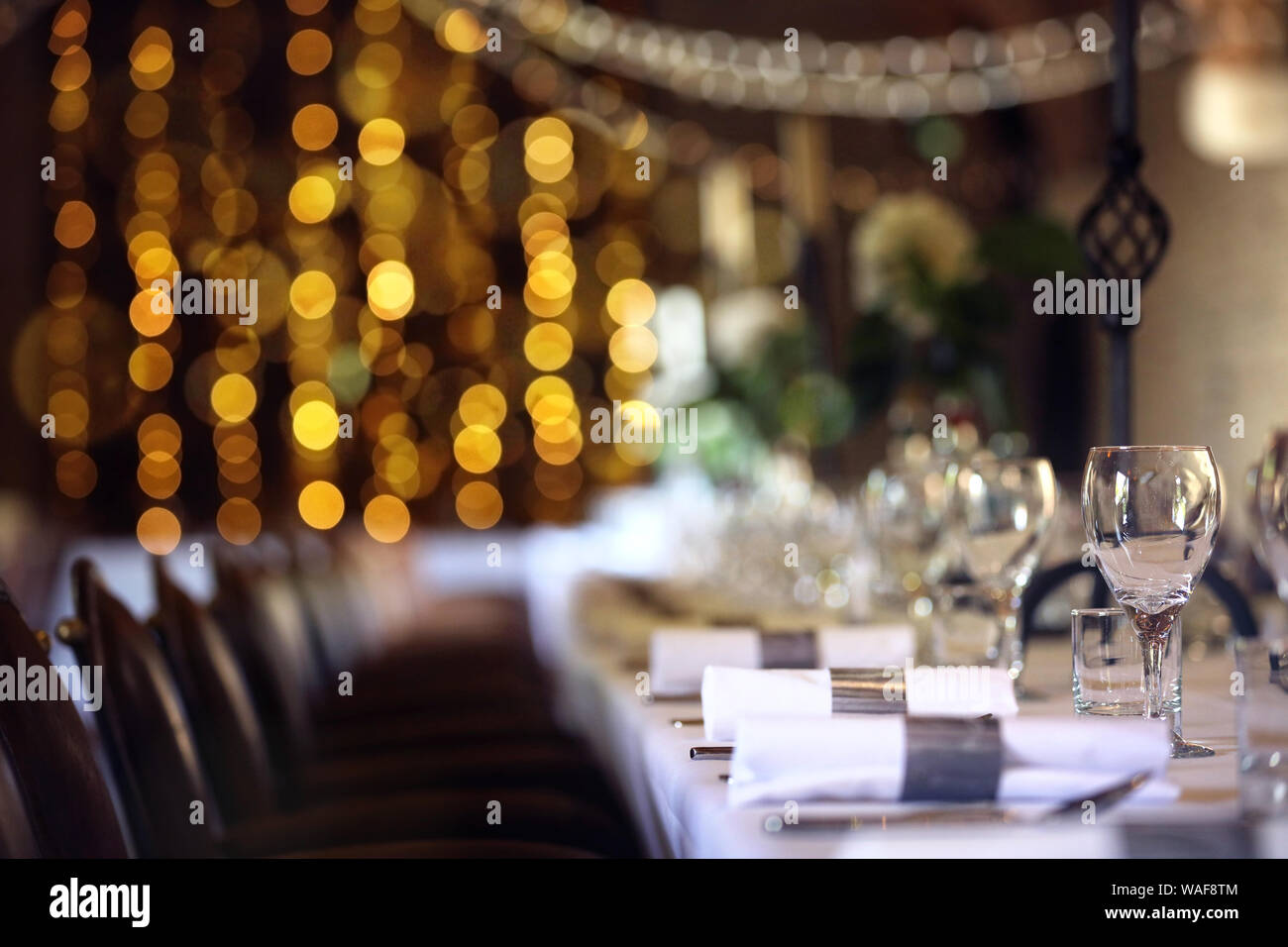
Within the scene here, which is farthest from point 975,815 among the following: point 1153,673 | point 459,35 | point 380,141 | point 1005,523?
point 380,141

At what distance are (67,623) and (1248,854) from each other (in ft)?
3.34

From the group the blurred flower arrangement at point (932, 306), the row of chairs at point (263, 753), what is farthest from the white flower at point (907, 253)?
the row of chairs at point (263, 753)

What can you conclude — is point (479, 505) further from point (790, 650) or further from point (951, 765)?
point (951, 765)

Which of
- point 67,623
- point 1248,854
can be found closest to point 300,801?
point 67,623

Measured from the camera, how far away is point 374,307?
7.05 meters

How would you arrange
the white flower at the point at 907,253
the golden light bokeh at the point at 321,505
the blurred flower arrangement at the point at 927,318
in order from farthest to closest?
the golden light bokeh at the point at 321,505, the white flower at the point at 907,253, the blurred flower arrangement at the point at 927,318

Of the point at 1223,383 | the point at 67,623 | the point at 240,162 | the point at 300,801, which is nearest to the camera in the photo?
the point at 67,623

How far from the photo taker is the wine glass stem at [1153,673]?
1025mm

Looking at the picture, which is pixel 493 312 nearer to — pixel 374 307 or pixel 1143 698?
pixel 374 307

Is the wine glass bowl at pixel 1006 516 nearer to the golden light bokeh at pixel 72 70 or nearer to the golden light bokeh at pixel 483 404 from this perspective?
the golden light bokeh at pixel 483 404

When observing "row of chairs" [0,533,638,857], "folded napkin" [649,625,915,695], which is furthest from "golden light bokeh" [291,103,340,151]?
"folded napkin" [649,625,915,695]

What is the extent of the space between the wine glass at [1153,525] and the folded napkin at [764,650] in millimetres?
308

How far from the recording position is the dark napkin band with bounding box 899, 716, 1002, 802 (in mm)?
793

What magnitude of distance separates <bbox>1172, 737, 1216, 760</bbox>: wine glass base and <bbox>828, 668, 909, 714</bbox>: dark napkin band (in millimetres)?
184
